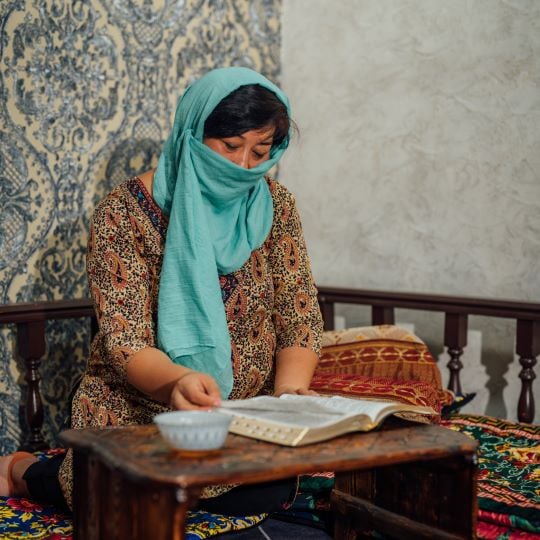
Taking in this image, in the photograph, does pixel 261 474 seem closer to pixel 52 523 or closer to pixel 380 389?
pixel 52 523

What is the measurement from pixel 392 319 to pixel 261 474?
74.0 inches

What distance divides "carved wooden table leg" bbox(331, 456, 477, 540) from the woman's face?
0.75 m

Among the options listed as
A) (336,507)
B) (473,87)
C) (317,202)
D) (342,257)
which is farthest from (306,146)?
(336,507)

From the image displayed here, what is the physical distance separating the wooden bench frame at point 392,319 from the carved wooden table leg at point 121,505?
1048mm

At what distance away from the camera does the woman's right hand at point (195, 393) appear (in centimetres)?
162

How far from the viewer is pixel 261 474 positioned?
135cm

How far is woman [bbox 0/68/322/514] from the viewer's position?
1987 millimetres

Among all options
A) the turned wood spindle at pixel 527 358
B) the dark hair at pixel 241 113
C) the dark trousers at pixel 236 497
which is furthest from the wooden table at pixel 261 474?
the turned wood spindle at pixel 527 358

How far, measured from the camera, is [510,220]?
297 centimetres

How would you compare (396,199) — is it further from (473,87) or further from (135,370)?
(135,370)

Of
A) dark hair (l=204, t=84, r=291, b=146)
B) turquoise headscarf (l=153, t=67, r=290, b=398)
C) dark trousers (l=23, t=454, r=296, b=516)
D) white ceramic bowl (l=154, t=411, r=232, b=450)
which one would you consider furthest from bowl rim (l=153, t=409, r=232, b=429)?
dark hair (l=204, t=84, r=291, b=146)

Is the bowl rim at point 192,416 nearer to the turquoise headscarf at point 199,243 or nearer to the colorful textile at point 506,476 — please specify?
the turquoise headscarf at point 199,243

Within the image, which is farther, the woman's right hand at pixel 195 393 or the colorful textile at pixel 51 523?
the colorful textile at pixel 51 523

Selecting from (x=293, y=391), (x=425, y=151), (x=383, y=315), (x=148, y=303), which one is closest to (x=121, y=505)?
(x=293, y=391)
